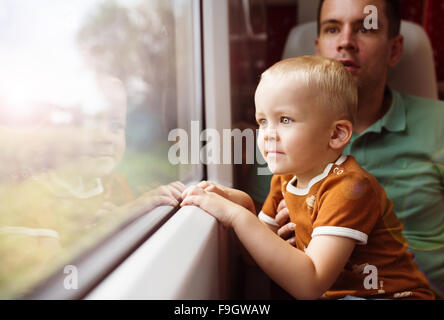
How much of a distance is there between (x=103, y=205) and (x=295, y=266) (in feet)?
0.98

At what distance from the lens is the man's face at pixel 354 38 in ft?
1.97

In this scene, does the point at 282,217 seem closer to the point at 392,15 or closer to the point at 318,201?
the point at 318,201

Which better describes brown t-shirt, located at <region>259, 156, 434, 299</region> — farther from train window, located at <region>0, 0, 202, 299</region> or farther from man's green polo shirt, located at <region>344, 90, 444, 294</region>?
train window, located at <region>0, 0, 202, 299</region>

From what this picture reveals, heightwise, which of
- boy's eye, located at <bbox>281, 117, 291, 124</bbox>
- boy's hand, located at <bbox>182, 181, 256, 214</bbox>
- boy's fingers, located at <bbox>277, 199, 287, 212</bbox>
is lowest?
boy's fingers, located at <bbox>277, 199, 287, 212</bbox>

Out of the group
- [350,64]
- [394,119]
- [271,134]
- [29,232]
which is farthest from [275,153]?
[394,119]

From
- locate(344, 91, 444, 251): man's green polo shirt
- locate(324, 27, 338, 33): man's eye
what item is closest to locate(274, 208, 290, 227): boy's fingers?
locate(344, 91, 444, 251): man's green polo shirt

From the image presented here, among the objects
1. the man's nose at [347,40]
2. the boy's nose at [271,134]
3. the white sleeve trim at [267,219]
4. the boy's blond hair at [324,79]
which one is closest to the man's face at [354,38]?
the man's nose at [347,40]

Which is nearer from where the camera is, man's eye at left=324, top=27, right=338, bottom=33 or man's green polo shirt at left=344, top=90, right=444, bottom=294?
man's eye at left=324, top=27, right=338, bottom=33

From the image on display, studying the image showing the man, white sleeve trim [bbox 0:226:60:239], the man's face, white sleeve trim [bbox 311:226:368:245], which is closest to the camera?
white sleeve trim [bbox 0:226:60:239]

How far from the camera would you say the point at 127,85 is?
0.54 m

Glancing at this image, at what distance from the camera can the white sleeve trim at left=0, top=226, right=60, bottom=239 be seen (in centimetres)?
A: 27

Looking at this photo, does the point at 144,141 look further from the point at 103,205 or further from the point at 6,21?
the point at 6,21

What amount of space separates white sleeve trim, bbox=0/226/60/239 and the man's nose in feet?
1.88
